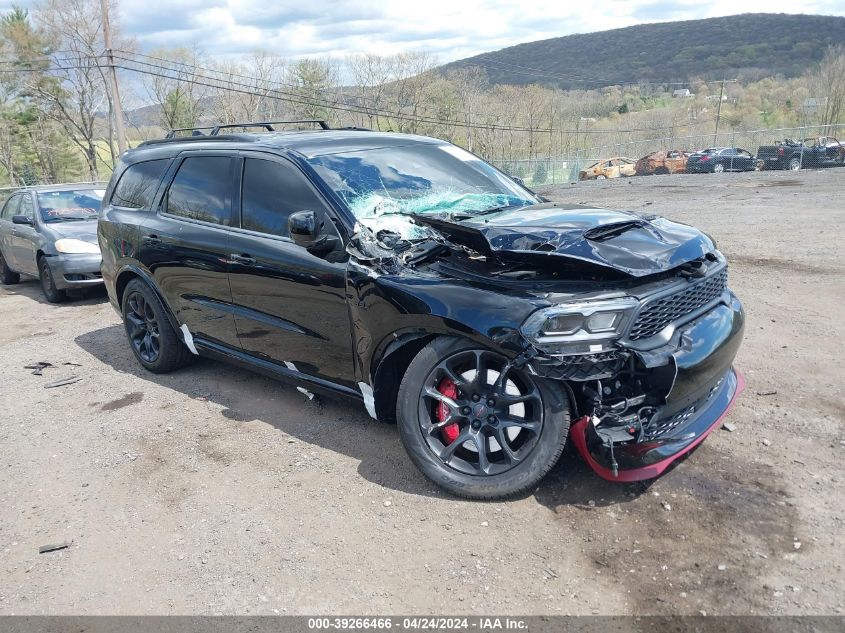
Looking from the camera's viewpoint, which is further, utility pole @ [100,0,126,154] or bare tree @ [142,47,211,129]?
bare tree @ [142,47,211,129]

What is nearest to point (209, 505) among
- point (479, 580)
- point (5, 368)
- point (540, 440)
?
point (479, 580)

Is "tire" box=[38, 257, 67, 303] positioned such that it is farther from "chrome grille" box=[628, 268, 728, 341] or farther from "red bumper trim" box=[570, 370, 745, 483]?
"chrome grille" box=[628, 268, 728, 341]

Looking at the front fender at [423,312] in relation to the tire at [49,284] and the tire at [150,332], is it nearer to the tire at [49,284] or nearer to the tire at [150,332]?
the tire at [150,332]

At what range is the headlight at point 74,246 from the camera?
30.0 ft

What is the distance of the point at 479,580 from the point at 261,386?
9.82 ft

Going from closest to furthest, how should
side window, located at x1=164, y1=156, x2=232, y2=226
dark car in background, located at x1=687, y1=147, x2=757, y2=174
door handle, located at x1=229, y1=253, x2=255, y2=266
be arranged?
1. door handle, located at x1=229, y1=253, x2=255, y2=266
2. side window, located at x1=164, y1=156, x2=232, y2=226
3. dark car in background, located at x1=687, y1=147, x2=757, y2=174

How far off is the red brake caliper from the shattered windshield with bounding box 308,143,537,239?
91 centimetres

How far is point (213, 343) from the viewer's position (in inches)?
198

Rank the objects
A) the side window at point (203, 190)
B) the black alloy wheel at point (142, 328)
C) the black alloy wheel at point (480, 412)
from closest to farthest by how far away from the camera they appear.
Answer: the black alloy wheel at point (480, 412), the side window at point (203, 190), the black alloy wheel at point (142, 328)

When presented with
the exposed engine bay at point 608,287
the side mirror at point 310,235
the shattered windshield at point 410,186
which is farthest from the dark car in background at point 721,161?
the side mirror at point 310,235

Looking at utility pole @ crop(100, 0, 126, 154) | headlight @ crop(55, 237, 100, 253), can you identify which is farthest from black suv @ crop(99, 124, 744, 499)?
utility pole @ crop(100, 0, 126, 154)

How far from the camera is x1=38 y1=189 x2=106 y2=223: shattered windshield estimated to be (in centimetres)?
984

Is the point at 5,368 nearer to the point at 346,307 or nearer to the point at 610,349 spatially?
the point at 346,307

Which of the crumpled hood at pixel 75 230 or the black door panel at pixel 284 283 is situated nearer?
the black door panel at pixel 284 283
